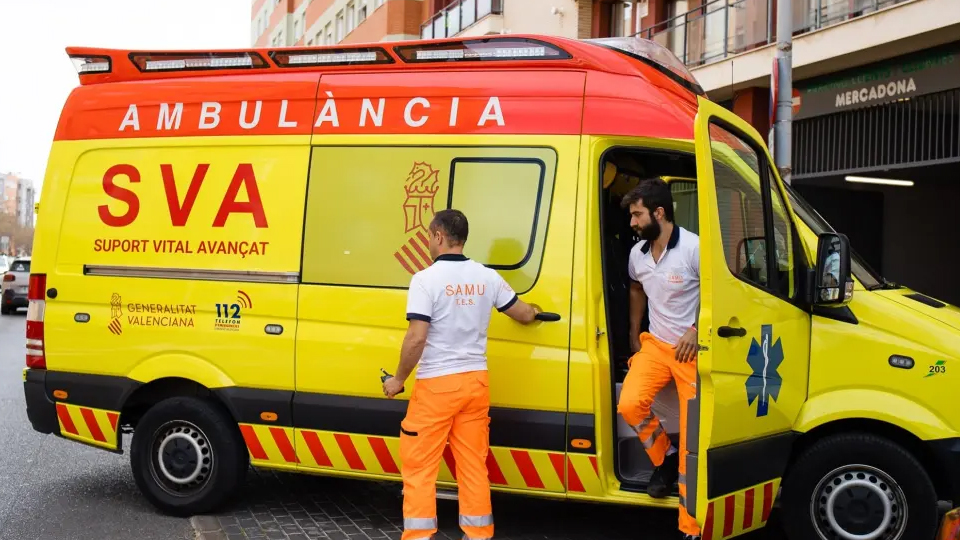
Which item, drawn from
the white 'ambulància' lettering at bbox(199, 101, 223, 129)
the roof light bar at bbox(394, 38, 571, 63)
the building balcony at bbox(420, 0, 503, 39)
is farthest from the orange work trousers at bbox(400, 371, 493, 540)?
the building balcony at bbox(420, 0, 503, 39)

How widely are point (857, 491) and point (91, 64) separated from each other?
201 inches

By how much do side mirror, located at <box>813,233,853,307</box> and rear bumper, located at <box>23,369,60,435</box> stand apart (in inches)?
177

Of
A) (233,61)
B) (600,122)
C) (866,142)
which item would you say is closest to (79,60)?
(233,61)

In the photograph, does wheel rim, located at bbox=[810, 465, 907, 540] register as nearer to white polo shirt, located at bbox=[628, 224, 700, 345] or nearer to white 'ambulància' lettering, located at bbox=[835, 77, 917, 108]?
white polo shirt, located at bbox=[628, 224, 700, 345]

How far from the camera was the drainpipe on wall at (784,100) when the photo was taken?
917cm

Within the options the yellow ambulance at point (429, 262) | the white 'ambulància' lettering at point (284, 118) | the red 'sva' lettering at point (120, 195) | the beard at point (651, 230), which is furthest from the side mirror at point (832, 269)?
the red 'sva' lettering at point (120, 195)

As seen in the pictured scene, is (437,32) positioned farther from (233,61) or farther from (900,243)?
(233,61)

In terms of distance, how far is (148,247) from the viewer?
600 cm

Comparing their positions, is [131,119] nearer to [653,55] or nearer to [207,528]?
[207,528]

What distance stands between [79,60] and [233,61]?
1.11 meters

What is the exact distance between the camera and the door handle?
14.2ft

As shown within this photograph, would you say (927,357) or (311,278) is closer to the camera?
(927,357)

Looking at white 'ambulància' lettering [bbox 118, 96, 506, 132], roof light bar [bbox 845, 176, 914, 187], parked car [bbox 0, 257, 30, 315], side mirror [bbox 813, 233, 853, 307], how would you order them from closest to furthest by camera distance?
side mirror [bbox 813, 233, 853, 307] < white 'ambulància' lettering [bbox 118, 96, 506, 132] < roof light bar [bbox 845, 176, 914, 187] < parked car [bbox 0, 257, 30, 315]

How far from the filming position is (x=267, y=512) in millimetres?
6016
